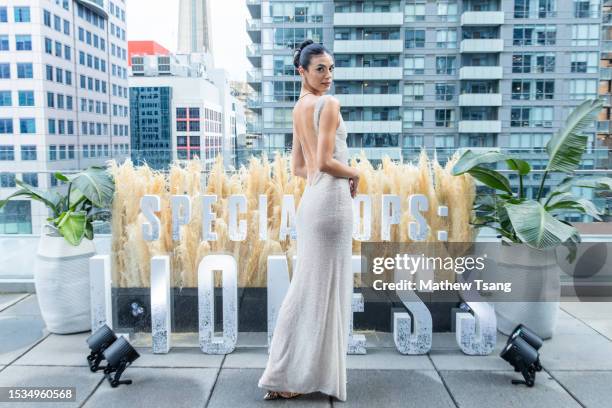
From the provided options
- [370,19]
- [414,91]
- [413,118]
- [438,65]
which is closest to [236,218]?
[370,19]

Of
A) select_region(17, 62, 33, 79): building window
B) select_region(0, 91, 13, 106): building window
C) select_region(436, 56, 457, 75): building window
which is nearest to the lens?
select_region(436, 56, 457, 75): building window

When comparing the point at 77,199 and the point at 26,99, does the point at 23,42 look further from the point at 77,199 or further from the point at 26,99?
the point at 77,199

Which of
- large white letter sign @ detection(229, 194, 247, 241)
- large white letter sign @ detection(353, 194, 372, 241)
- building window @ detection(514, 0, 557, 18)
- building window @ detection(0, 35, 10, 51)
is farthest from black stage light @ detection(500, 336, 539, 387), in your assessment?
building window @ detection(0, 35, 10, 51)

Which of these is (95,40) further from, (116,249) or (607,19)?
(116,249)

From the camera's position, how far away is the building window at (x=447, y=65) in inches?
2714

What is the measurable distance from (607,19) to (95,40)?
8317 centimetres

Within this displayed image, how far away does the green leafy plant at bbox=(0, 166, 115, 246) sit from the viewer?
362 centimetres

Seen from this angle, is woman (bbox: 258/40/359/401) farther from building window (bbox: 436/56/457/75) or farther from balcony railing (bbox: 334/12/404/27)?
building window (bbox: 436/56/457/75)

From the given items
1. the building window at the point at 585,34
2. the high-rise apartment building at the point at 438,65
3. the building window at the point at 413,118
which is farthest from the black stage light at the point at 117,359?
the building window at the point at 585,34

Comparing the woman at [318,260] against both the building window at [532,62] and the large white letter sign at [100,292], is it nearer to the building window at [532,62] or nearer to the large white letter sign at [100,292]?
the large white letter sign at [100,292]

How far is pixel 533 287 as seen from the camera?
3.54 metres

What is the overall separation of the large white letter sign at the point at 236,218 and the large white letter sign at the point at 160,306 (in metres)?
0.50

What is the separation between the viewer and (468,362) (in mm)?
3146

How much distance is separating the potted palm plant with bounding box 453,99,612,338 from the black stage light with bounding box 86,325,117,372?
2238 mm
